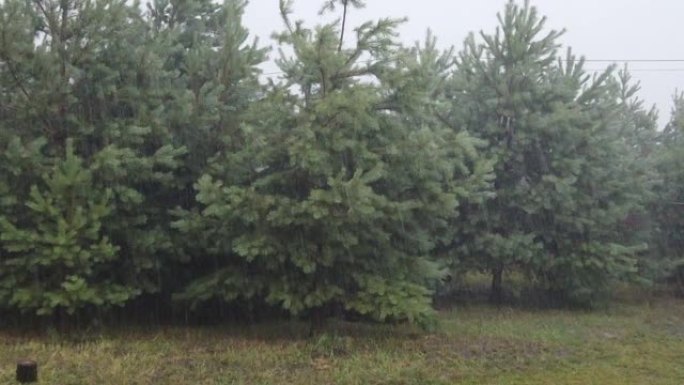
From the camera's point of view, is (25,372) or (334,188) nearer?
(25,372)

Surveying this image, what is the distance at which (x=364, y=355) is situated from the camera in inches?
368

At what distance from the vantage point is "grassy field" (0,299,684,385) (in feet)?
26.8

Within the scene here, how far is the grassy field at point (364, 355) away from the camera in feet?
26.8

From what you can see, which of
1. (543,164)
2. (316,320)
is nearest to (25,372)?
(316,320)

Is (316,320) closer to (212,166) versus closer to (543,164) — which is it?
(212,166)

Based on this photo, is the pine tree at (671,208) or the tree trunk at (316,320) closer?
the tree trunk at (316,320)

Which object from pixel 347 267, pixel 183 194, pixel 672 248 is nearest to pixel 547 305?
pixel 672 248

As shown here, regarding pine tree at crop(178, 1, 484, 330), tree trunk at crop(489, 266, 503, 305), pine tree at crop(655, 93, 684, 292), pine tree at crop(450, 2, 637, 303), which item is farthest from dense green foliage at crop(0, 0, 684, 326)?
pine tree at crop(655, 93, 684, 292)

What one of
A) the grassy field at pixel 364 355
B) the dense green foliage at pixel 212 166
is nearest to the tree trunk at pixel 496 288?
the grassy field at pixel 364 355

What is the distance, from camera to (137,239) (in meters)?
10.5

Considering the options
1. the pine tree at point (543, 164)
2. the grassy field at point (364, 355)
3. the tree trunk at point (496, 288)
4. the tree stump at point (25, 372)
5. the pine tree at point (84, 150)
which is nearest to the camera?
the tree stump at point (25, 372)

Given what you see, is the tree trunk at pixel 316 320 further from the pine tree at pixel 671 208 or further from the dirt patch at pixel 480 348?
the pine tree at pixel 671 208

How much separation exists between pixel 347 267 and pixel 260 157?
5.90 feet

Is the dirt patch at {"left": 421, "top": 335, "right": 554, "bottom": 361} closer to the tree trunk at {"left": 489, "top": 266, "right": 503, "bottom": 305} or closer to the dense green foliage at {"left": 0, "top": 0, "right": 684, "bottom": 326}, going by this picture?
the dense green foliage at {"left": 0, "top": 0, "right": 684, "bottom": 326}
